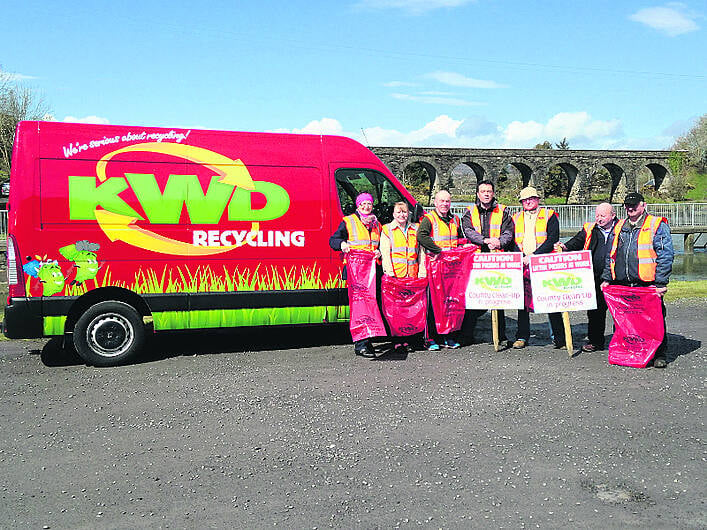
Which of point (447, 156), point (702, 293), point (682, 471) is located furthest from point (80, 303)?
point (447, 156)

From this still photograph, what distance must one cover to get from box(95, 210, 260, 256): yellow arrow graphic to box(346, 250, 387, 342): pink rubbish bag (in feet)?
4.32

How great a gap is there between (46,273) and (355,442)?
4.11 meters

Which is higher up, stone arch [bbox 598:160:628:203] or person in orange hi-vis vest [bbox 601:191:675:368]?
stone arch [bbox 598:160:628:203]

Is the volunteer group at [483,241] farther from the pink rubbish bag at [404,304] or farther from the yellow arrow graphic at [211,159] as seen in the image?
the yellow arrow graphic at [211,159]

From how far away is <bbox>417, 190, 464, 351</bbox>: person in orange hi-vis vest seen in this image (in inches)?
318

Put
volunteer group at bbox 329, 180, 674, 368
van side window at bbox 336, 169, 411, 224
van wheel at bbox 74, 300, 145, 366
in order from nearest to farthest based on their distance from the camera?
1. van wheel at bbox 74, 300, 145, 366
2. volunteer group at bbox 329, 180, 674, 368
3. van side window at bbox 336, 169, 411, 224

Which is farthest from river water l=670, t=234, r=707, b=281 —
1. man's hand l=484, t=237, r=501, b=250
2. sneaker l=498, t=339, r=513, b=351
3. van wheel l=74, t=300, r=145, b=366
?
van wheel l=74, t=300, r=145, b=366

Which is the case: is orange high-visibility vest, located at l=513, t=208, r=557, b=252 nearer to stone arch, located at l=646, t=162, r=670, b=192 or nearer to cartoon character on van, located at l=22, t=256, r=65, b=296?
cartoon character on van, located at l=22, t=256, r=65, b=296

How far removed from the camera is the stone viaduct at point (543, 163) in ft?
205

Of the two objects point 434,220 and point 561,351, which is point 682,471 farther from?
point 434,220

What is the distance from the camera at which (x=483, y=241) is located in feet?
26.9

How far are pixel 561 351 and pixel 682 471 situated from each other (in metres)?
3.67

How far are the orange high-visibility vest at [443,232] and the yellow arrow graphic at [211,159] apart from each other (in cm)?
214

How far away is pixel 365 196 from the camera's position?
26.1ft
